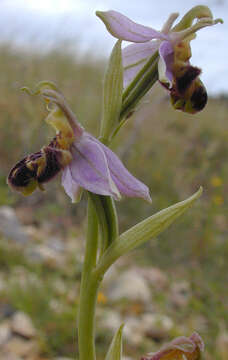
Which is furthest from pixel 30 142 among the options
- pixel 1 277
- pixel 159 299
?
pixel 159 299

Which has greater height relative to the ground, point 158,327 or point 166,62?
point 166,62

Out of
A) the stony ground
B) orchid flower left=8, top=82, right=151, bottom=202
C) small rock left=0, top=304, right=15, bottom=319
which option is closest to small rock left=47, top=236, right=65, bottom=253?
the stony ground

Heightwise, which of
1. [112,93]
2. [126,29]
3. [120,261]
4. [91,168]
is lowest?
[120,261]

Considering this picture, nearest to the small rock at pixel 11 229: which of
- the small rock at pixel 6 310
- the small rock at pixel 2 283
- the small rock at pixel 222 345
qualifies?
the small rock at pixel 2 283

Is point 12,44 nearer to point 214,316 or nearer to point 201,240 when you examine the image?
point 201,240

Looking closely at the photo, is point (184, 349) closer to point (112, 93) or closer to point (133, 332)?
point (112, 93)

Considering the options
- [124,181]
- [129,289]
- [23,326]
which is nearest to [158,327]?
[129,289]
